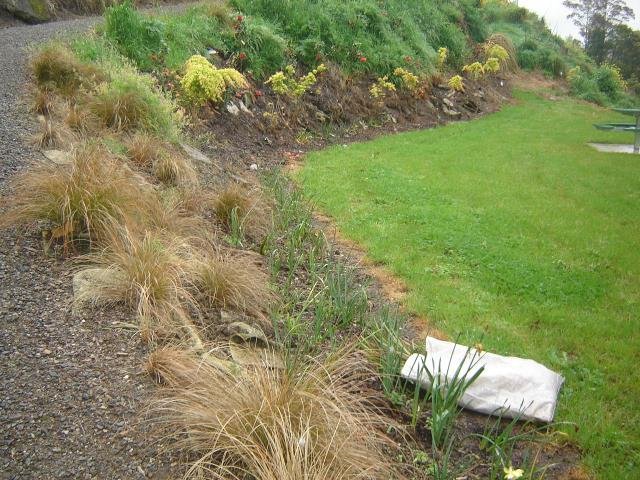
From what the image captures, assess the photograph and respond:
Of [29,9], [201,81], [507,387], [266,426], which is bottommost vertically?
[507,387]

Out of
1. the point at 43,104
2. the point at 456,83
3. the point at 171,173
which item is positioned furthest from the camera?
the point at 456,83

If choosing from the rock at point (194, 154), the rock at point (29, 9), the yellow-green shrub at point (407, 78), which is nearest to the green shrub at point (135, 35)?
the rock at point (194, 154)

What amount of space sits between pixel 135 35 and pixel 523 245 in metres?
6.84

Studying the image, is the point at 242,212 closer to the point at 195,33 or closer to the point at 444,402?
the point at 444,402

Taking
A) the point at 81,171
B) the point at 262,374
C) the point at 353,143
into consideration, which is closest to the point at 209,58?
the point at 353,143

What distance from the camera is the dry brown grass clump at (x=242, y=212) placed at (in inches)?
208

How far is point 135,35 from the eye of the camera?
884 centimetres

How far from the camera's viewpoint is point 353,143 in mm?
10289

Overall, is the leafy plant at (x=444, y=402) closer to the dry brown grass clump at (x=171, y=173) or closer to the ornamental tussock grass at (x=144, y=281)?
the ornamental tussock grass at (x=144, y=281)

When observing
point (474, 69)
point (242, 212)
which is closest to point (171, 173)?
point (242, 212)

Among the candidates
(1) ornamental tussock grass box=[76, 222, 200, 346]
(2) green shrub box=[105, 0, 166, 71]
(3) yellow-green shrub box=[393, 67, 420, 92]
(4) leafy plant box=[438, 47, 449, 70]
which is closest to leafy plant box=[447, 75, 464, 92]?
(4) leafy plant box=[438, 47, 449, 70]

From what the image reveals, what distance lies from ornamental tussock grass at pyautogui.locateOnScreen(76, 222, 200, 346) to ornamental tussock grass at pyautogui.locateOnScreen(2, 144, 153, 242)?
0.54 ft

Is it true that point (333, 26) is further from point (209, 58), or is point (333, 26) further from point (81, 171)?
point (81, 171)

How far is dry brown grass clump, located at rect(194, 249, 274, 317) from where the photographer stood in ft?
12.6
